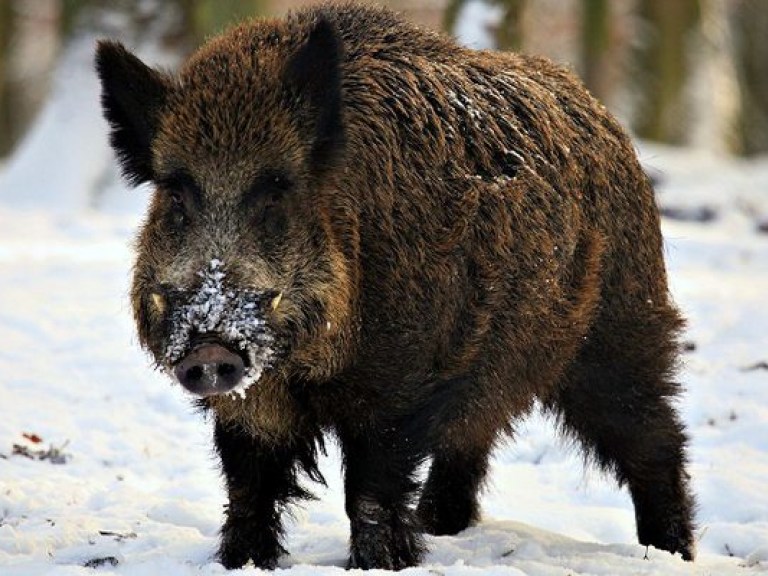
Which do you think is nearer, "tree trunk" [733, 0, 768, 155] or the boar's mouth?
the boar's mouth

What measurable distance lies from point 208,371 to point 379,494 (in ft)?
3.40

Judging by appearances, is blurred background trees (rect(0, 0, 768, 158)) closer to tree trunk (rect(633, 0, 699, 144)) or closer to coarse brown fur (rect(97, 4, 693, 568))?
tree trunk (rect(633, 0, 699, 144))

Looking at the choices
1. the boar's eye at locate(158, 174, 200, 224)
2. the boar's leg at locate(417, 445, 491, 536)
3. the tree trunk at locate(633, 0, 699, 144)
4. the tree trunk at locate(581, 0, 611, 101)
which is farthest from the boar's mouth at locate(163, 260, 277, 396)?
the tree trunk at locate(633, 0, 699, 144)

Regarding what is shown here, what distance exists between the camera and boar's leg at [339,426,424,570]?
5484 mm

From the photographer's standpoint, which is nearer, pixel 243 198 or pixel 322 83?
pixel 243 198

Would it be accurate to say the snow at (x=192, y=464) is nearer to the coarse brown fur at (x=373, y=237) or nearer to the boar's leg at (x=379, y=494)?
the boar's leg at (x=379, y=494)

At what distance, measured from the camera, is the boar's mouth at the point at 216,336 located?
475 cm

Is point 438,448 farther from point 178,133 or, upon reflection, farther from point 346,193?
point 178,133

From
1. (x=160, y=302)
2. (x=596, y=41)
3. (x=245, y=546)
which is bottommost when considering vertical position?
(x=245, y=546)

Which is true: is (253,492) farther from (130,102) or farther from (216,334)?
(130,102)

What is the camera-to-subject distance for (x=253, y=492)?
5750 mm

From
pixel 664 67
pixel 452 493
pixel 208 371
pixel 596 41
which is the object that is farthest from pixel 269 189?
pixel 664 67

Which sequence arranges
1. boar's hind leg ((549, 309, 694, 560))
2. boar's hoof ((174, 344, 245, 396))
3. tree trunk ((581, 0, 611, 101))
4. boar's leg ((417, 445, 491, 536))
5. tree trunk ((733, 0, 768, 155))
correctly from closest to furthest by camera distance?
boar's hoof ((174, 344, 245, 396))
boar's hind leg ((549, 309, 694, 560))
boar's leg ((417, 445, 491, 536))
tree trunk ((581, 0, 611, 101))
tree trunk ((733, 0, 768, 155))

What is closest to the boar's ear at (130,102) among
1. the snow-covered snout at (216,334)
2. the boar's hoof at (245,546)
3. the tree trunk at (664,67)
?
the snow-covered snout at (216,334)
